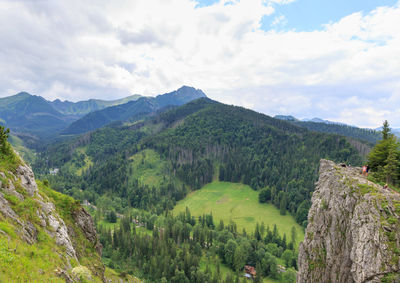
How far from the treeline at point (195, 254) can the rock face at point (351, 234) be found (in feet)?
172

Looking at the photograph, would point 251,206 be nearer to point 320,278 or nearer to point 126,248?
point 126,248

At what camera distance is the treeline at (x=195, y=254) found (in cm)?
8538

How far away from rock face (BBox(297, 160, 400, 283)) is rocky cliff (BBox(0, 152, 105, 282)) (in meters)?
40.4

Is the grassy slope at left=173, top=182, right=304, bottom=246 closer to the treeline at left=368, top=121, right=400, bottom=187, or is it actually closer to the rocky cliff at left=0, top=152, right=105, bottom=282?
the treeline at left=368, top=121, right=400, bottom=187

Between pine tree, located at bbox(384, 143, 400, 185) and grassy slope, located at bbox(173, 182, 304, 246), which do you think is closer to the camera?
pine tree, located at bbox(384, 143, 400, 185)

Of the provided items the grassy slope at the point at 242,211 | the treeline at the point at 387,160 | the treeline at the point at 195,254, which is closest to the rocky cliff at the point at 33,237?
the treeline at the point at 195,254

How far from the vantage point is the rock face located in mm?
28422

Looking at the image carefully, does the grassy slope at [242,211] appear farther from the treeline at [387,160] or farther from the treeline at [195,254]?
the treeline at [387,160]

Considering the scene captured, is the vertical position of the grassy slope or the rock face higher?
the rock face

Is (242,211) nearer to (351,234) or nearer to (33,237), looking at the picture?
(351,234)

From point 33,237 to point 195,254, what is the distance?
93005 millimetres

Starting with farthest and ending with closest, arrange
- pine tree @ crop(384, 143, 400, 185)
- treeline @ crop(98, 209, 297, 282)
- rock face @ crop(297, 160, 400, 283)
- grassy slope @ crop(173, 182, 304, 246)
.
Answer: grassy slope @ crop(173, 182, 304, 246) → treeline @ crop(98, 209, 297, 282) → pine tree @ crop(384, 143, 400, 185) → rock face @ crop(297, 160, 400, 283)

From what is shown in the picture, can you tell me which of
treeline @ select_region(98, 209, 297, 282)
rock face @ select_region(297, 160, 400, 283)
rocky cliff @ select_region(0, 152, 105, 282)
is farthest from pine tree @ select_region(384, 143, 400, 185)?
treeline @ select_region(98, 209, 297, 282)

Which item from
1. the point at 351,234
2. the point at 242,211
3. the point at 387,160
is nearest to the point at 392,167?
the point at 387,160
